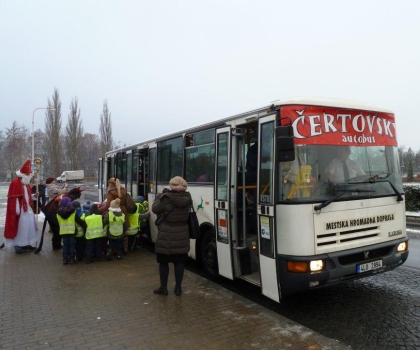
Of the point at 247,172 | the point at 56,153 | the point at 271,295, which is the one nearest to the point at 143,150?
the point at 247,172

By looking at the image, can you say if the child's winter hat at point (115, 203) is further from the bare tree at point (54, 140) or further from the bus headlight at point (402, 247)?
the bare tree at point (54, 140)

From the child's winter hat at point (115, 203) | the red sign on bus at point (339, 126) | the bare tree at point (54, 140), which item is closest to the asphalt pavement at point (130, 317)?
the child's winter hat at point (115, 203)

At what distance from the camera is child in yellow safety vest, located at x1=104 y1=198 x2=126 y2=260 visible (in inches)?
326

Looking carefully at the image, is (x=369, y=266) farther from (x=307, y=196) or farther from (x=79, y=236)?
(x=79, y=236)

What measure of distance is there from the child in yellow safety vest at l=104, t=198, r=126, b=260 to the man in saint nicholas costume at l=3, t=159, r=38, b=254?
8.42ft

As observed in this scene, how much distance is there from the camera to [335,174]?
16.6ft

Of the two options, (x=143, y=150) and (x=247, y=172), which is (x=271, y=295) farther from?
(x=143, y=150)

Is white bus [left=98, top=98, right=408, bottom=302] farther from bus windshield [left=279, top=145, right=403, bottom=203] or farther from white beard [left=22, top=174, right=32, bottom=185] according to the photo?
white beard [left=22, top=174, right=32, bottom=185]

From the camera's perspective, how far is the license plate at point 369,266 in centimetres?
504

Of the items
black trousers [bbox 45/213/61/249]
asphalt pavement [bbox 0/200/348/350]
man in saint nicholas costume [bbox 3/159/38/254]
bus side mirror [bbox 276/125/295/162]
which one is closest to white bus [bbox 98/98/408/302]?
bus side mirror [bbox 276/125/295/162]

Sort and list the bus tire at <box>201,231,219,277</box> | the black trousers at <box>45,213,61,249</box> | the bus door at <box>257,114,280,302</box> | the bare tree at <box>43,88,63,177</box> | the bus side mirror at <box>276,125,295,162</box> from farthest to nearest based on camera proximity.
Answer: the bare tree at <box>43,88,63,177</box> < the black trousers at <box>45,213,61,249</box> < the bus tire at <box>201,231,219,277</box> < the bus door at <box>257,114,280,302</box> < the bus side mirror at <box>276,125,295,162</box>

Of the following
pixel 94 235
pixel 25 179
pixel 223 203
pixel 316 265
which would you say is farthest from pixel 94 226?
pixel 316 265

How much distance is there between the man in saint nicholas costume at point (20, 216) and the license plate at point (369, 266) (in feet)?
26.5

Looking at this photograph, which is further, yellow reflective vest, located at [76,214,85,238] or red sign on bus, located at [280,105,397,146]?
yellow reflective vest, located at [76,214,85,238]
